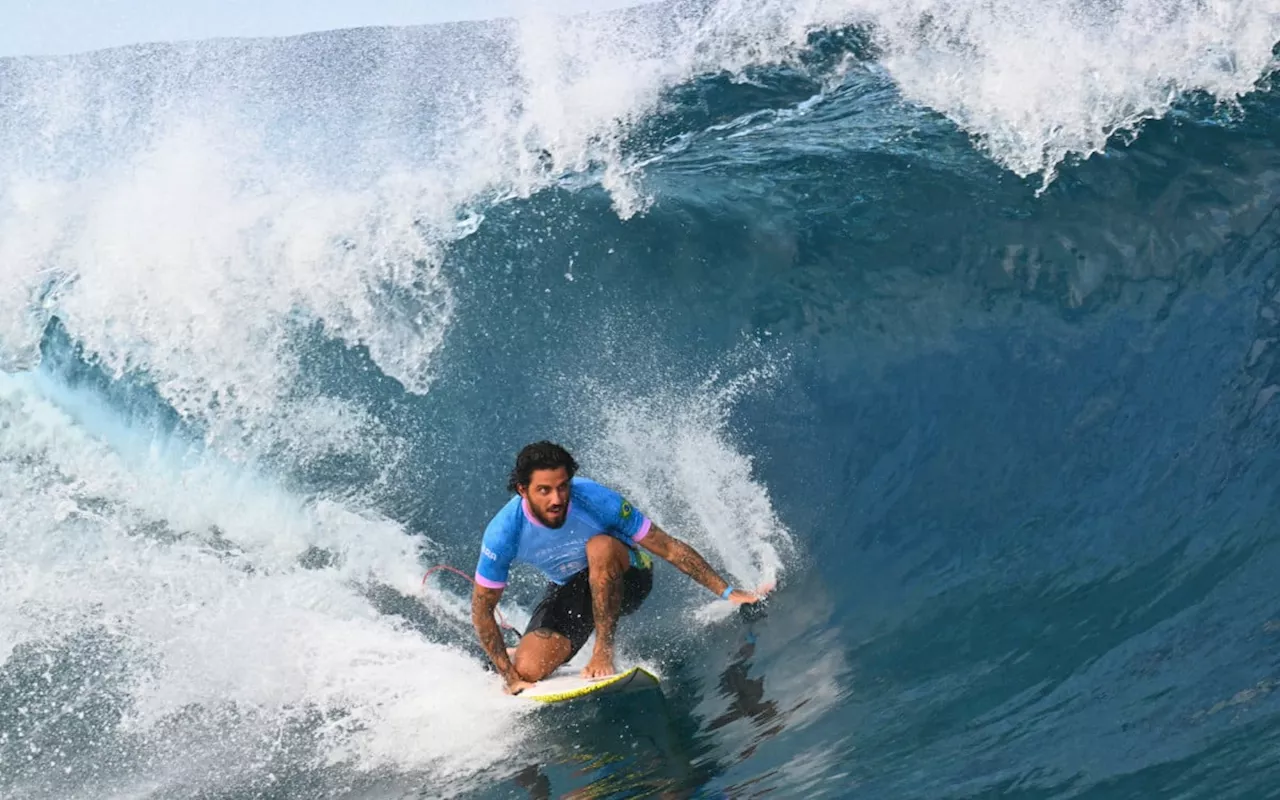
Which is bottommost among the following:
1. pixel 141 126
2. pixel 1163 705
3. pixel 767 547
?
pixel 1163 705

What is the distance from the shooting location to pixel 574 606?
16.4ft

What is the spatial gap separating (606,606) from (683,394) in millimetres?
1744

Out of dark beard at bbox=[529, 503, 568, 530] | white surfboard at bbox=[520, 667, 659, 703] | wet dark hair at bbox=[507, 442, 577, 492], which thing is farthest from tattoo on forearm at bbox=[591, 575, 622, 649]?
wet dark hair at bbox=[507, 442, 577, 492]

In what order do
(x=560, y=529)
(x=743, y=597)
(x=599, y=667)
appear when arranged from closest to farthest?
(x=599, y=667) → (x=560, y=529) → (x=743, y=597)

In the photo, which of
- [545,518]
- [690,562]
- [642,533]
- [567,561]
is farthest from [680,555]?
[545,518]

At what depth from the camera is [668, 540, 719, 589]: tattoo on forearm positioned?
4.78m

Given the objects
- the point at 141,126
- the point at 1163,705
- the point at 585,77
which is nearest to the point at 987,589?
the point at 1163,705

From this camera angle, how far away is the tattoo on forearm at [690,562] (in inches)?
188

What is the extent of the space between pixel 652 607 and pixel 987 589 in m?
1.62

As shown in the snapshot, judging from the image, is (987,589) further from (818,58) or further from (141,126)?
(141,126)

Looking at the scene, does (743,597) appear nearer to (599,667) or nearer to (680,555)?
(680,555)

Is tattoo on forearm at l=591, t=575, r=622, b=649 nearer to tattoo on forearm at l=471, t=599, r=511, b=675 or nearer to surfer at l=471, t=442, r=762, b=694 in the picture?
surfer at l=471, t=442, r=762, b=694

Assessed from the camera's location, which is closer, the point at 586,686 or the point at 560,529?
the point at 586,686

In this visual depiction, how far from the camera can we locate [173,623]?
18.9ft
